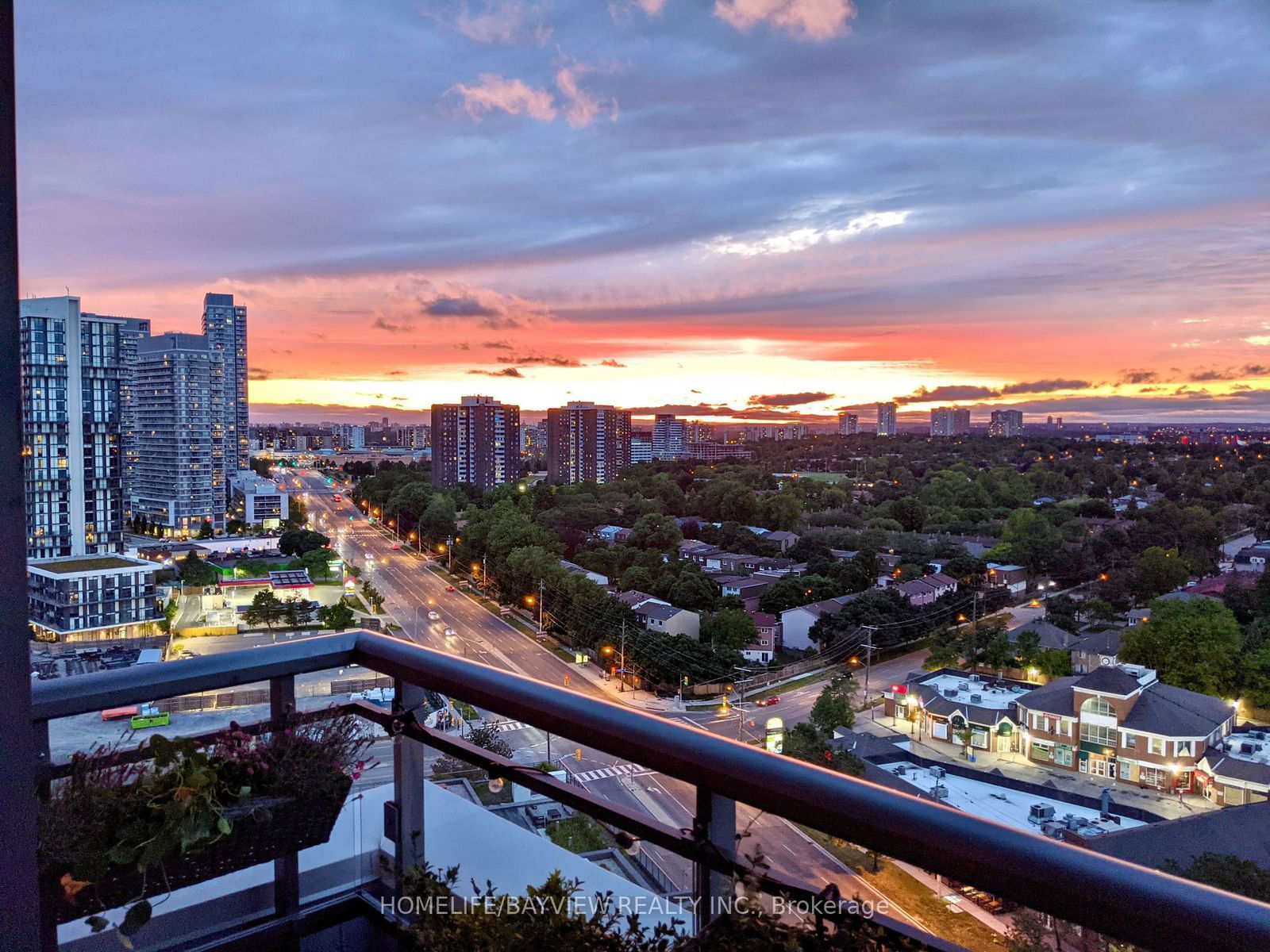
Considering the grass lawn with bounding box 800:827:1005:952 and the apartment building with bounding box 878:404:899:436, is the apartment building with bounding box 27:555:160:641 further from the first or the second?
the apartment building with bounding box 878:404:899:436

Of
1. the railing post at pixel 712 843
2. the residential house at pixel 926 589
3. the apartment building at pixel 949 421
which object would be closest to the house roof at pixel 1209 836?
the railing post at pixel 712 843

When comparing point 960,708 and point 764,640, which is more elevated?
point 960,708

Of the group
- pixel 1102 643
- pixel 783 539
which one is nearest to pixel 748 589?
pixel 783 539

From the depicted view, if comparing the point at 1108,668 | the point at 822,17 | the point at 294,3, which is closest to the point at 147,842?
the point at 294,3

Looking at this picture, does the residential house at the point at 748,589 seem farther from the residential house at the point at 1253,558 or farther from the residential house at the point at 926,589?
the residential house at the point at 1253,558

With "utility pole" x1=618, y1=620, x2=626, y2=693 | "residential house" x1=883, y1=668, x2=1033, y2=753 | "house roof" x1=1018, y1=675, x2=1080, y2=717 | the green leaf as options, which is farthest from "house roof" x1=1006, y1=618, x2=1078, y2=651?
the green leaf

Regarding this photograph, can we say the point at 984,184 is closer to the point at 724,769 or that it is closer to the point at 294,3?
the point at 294,3

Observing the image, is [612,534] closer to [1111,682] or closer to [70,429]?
[1111,682]
